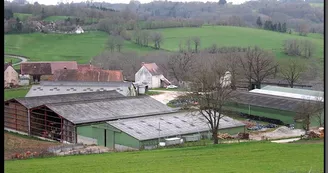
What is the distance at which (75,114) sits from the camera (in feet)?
13.8

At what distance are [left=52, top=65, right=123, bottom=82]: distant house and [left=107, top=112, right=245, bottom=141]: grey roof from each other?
0.75 meters

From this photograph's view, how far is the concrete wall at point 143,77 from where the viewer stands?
5.12 metres

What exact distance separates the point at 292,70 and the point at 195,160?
1772 mm

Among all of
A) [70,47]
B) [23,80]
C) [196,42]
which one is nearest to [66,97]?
[70,47]

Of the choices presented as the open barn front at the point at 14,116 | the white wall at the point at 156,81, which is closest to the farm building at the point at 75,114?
the open barn front at the point at 14,116

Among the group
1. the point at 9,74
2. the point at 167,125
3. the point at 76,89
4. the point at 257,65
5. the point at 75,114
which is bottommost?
the point at 167,125

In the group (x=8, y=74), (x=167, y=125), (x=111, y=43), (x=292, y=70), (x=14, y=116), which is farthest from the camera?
(x=111, y=43)

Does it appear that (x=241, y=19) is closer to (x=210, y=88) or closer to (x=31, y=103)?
(x=210, y=88)

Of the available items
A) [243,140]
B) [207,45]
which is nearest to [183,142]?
[243,140]

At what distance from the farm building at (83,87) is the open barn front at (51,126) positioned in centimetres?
38

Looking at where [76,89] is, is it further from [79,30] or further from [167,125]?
[167,125]

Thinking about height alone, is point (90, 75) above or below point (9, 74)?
below

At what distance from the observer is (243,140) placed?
4195mm

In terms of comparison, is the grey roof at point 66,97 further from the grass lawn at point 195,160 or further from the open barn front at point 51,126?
the grass lawn at point 195,160
